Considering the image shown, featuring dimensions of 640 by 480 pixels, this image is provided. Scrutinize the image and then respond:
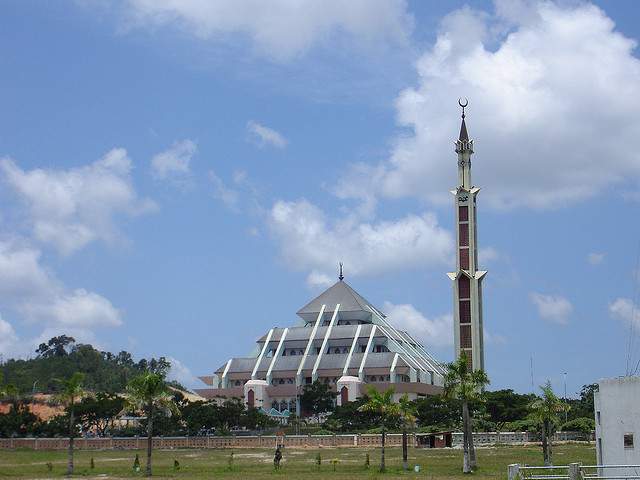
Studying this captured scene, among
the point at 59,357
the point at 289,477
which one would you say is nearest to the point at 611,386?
the point at 289,477

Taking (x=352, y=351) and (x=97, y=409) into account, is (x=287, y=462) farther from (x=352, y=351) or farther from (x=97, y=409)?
(x=352, y=351)

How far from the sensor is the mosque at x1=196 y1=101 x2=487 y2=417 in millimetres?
113375

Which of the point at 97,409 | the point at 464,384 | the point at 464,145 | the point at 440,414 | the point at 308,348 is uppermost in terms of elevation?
the point at 464,145

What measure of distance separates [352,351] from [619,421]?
87655 millimetres

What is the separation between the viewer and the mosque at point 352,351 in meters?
113

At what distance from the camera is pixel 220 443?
83.3m

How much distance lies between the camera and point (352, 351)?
122 metres

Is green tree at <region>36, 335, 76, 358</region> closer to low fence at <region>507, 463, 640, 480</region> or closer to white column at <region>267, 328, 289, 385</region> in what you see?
white column at <region>267, 328, 289, 385</region>

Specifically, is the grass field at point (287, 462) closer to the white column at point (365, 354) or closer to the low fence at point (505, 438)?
the low fence at point (505, 438)

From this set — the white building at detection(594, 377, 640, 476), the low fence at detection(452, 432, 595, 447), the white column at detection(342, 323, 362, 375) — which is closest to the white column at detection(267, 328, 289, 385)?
the white column at detection(342, 323, 362, 375)

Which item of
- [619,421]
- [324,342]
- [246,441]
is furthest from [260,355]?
[619,421]

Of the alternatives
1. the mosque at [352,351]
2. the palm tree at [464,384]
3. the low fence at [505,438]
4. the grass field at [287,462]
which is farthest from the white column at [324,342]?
the palm tree at [464,384]

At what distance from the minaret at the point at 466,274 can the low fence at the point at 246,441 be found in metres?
28.8

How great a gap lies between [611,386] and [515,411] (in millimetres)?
57971
